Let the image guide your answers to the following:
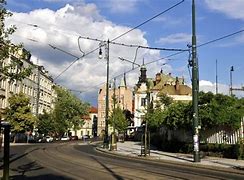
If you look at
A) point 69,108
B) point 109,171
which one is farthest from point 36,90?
point 109,171

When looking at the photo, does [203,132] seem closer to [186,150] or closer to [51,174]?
[186,150]

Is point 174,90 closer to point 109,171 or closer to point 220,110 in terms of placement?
point 220,110

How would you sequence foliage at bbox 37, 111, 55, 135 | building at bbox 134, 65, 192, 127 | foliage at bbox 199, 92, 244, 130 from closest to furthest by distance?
foliage at bbox 199, 92, 244, 130, foliage at bbox 37, 111, 55, 135, building at bbox 134, 65, 192, 127

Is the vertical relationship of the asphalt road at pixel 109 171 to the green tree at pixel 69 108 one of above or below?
below

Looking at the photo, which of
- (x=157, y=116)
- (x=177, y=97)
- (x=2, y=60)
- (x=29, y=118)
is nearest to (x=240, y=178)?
(x=2, y=60)

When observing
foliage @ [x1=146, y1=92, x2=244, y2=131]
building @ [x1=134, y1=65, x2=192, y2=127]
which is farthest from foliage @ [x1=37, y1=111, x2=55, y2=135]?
foliage @ [x1=146, y1=92, x2=244, y2=131]

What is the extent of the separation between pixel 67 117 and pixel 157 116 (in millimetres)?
75687

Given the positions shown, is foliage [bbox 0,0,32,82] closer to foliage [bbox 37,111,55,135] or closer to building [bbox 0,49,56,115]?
building [bbox 0,49,56,115]

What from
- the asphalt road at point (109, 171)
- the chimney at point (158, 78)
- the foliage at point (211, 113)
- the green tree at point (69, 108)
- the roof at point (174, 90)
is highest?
the chimney at point (158, 78)

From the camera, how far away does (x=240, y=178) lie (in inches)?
815

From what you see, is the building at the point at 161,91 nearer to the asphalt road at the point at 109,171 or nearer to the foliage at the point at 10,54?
the asphalt road at the point at 109,171

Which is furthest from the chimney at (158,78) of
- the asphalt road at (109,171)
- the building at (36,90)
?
the asphalt road at (109,171)

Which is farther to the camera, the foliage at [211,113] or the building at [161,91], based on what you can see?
the building at [161,91]

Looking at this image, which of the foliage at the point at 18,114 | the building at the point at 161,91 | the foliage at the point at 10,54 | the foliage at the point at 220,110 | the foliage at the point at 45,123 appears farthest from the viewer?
the building at the point at 161,91
